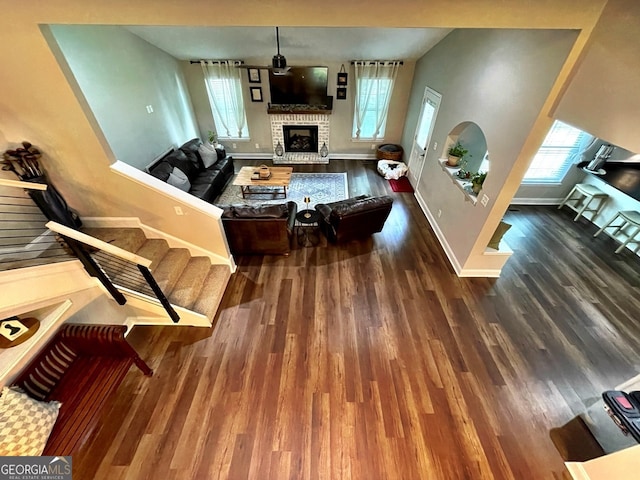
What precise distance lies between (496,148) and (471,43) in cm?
175

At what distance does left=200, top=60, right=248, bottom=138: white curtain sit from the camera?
235 inches

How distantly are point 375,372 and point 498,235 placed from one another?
2433 mm

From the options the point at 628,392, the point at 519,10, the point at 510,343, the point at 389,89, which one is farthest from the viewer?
the point at 389,89

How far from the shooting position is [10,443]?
1.65 metres

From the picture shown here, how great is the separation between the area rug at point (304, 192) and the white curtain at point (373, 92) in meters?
1.78

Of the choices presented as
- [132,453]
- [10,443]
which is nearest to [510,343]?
[132,453]

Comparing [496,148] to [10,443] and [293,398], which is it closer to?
[293,398]

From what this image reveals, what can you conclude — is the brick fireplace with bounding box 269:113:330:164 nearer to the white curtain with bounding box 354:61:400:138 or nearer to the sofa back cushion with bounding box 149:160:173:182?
the white curtain with bounding box 354:61:400:138

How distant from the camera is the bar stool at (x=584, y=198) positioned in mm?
4664

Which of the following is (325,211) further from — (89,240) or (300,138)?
(300,138)

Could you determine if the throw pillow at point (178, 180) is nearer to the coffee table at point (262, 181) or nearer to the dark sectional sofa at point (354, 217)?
the coffee table at point (262, 181)

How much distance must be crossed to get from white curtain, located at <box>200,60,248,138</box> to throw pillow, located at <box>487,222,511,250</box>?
6.27m

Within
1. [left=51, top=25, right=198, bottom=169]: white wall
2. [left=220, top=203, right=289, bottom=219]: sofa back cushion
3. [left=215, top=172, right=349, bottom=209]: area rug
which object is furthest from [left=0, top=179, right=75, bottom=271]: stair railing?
[left=215, top=172, right=349, bottom=209]: area rug

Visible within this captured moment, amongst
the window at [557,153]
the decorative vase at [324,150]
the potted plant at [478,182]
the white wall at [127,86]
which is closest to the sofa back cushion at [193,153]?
the white wall at [127,86]
